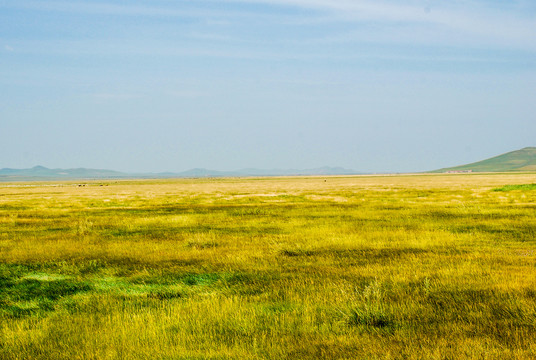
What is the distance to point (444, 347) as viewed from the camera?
6.10 meters

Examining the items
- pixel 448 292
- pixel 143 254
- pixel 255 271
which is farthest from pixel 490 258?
pixel 143 254

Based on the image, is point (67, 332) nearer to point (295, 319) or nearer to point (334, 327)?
point (295, 319)

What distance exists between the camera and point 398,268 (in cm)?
1143

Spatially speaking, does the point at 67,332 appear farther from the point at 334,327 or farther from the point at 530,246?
the point at 530,246

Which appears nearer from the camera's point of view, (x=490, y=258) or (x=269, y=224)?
(x=490, y=258)

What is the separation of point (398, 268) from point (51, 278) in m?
8.56

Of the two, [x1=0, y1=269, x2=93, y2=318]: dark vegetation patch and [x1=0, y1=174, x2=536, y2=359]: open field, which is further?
[x1=0, y1=269, x2=93, y2=318]: dark vegetation patch

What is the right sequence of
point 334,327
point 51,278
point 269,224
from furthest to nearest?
point 269,224 < point 51,278 < point 334,327

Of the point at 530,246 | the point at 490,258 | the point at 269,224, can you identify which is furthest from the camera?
the point at 269,224

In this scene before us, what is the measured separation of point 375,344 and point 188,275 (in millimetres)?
6138

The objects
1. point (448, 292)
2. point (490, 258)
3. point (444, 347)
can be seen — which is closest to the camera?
point (444, 347)

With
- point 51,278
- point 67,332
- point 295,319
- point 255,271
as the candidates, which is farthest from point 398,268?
point 51,278

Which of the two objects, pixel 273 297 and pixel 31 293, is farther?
pixel 31 293

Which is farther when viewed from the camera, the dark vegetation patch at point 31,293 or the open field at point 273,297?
the dark vegetation patch at point 31,293
